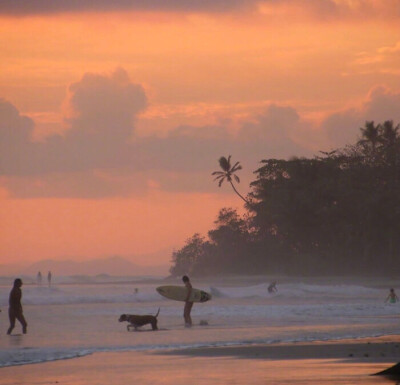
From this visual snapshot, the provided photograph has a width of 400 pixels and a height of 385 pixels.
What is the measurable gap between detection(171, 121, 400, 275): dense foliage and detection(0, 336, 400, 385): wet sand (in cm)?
7515

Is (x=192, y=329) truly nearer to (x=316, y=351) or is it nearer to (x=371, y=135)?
(x=316, y=351)

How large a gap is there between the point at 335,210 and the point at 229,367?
3201 inches

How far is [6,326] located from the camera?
32.9 meters

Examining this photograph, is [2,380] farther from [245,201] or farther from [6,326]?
[245,201]

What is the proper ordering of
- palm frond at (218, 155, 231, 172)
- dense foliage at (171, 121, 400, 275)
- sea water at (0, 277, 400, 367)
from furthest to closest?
palm frond at (218, 155, 231, 172)
dense foliage at (171, 121, 400, 275)
sea water at (0, 277, 400, 367)

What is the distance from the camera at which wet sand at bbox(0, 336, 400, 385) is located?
1620cm

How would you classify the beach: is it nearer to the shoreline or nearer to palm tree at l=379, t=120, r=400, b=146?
the shoreline

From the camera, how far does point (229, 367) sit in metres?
18.2

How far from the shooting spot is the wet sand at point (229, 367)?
53.2ft

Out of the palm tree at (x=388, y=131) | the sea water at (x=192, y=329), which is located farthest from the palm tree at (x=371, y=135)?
the sea water at (x=192, y=329)

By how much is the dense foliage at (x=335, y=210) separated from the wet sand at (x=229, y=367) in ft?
247

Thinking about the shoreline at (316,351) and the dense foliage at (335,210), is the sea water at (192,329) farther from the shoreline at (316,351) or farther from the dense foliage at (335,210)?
the dense foliage at (335,210)

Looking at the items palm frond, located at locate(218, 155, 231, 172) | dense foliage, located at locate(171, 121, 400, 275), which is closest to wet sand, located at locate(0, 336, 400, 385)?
dense foliage, located at locate(171, 121, 400, 275)

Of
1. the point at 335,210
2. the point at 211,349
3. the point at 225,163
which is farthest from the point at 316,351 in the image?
the point at 225,163
